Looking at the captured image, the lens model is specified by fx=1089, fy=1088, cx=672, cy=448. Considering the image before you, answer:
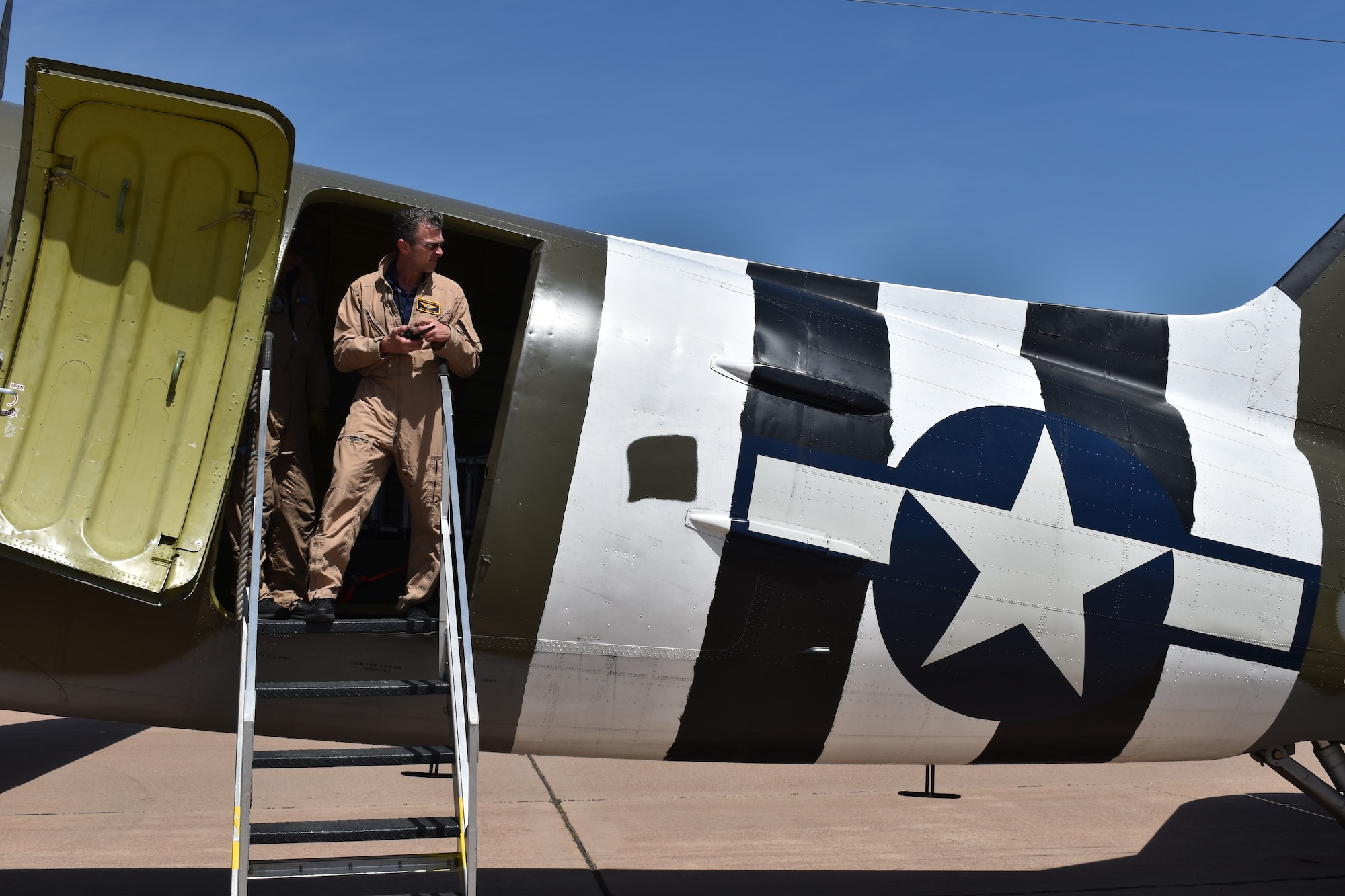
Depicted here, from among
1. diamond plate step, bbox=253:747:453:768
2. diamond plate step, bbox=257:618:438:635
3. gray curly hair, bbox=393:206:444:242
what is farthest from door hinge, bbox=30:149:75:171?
diamond plate step, bbox=253:747:453:768

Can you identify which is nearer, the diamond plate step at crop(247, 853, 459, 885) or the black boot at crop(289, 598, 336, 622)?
the diamond plate step at crop(247, 853, 459, 885)

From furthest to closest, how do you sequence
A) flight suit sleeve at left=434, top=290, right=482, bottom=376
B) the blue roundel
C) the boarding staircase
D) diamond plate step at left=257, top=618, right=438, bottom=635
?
the blue roundel < flight suit sleeve at left=434, top=290, right=482, bottom=376 < diamond plate step at left=257, top=618, right=438, bottom=635 < the boarding staircase

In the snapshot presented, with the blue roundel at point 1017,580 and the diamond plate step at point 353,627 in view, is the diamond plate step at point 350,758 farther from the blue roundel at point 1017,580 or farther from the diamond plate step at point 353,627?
the blue roundel at point 1017,580

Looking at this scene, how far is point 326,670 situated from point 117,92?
2668mm

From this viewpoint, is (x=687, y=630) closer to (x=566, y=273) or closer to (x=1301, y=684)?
A: (x=566, y=273)

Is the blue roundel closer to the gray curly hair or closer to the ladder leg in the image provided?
the gray curly hair

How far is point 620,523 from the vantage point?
17.0 ft

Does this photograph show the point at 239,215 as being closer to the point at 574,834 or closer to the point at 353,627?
the point at 353,627

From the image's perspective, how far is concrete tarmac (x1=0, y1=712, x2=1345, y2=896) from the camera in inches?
297

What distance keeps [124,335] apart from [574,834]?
530cm

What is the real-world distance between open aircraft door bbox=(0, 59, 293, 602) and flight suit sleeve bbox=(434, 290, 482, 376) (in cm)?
82

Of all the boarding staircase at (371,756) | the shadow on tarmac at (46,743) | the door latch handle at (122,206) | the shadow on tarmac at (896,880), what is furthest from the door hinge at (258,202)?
the shadow on tarmac at (46,743)

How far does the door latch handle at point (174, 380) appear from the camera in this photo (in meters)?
4.85

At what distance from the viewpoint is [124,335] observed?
16.2ft
